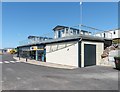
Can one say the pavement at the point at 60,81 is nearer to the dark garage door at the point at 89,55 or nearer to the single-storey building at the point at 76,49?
the single-storey building at the point at 76,49

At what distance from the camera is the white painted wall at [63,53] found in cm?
1852

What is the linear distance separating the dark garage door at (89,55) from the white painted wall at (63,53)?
1.10 metres

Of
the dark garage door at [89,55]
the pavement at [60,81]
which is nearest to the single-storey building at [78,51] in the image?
A: the dark garage door at [89,55]

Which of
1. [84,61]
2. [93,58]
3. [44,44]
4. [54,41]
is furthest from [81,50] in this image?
[44,44]

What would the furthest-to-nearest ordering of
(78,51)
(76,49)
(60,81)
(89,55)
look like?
(89,55), (76,49), (78,51), (60,81)

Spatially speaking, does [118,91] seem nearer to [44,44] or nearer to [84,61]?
[84,61]

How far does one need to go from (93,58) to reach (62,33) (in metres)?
6.47

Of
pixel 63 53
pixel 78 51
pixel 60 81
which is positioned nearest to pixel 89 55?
pixel 78 51

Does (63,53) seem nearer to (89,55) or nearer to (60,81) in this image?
(89,55)

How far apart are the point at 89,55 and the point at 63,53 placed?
3.59 m

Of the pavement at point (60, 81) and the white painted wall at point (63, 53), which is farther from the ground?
the white painted wall at point (63, 53)

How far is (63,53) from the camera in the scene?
20.7 meters

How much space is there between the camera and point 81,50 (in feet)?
58.5

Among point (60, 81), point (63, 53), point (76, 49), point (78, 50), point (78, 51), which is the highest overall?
point (76, 49)
